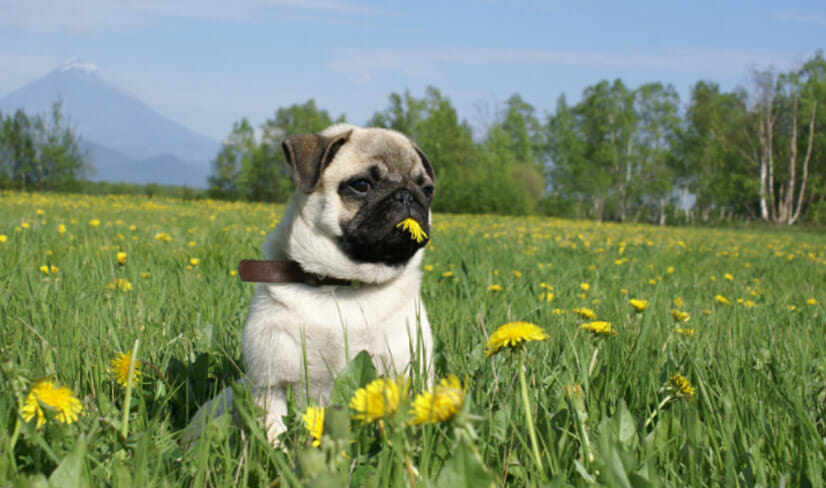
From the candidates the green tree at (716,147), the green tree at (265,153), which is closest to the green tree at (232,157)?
the green tree at (265,153)

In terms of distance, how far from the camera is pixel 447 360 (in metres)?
2.71

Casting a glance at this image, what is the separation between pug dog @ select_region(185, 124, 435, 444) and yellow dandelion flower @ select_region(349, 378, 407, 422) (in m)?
0.75

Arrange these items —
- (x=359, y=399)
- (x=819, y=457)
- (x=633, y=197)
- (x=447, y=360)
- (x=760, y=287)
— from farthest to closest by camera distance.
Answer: (x=633, y=197) < (x=760, y=287) < (x=447, y=360) < (x=819, y=457) < (x=359, y=399)

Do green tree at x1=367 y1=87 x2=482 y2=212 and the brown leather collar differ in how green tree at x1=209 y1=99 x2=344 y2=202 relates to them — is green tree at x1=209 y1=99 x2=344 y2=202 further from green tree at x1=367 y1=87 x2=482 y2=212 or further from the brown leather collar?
the brown leather collar

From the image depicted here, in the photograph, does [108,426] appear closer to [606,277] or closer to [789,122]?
[606,277]

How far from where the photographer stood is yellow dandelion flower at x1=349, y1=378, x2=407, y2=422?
104 centimetres

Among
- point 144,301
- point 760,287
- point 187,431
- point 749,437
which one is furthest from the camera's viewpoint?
point 760,287

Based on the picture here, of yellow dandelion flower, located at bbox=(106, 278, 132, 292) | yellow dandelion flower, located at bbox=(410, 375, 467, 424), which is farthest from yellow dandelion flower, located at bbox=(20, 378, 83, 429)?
yellow dandelion flower, located at bbox=(106, 278, 132, 292)

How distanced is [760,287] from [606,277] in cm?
210

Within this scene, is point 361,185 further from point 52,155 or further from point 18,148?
point 18,148

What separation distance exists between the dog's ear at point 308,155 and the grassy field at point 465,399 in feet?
3.12

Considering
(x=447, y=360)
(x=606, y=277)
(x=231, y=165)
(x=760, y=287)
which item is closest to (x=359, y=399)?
(x=447, y=360)

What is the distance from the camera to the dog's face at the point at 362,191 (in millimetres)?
2674

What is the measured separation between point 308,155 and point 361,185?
315mm
